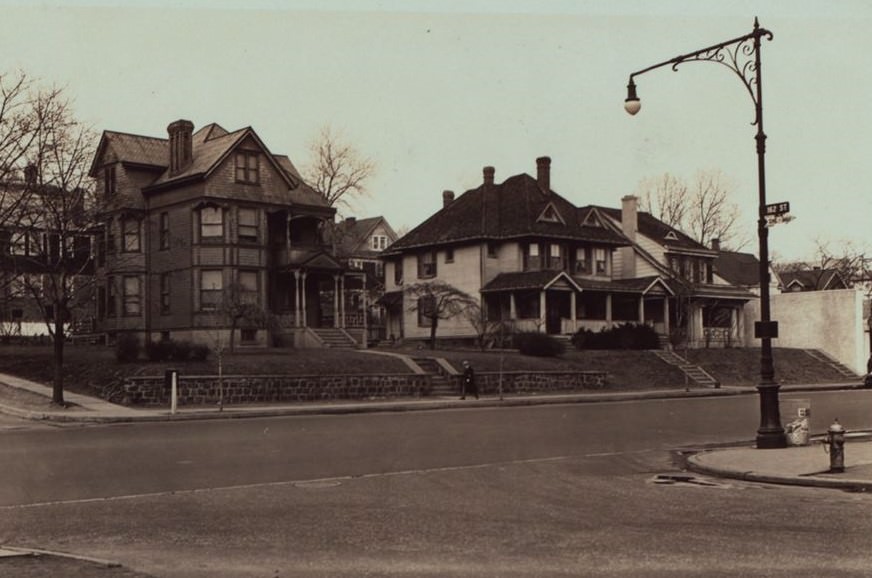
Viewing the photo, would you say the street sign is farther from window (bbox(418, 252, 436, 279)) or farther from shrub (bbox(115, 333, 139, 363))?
window (bbox(418, 252, 436, 279))

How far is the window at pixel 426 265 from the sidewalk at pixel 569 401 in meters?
18.7

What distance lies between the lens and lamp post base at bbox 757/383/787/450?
17.6 meters

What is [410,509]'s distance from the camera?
11.1 m

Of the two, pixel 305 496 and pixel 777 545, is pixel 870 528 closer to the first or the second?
pixel 777 545

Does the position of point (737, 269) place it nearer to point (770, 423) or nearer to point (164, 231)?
point (164, 231)

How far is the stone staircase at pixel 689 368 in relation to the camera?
46.4 meters

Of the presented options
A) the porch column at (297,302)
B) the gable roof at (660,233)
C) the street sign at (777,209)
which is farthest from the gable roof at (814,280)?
the street sign at (777,209)

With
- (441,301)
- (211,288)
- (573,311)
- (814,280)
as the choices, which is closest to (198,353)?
(211,288)

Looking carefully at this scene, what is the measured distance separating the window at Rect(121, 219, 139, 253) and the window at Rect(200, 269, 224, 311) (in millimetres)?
4735

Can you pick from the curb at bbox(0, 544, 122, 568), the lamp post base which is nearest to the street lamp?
the lamp post base

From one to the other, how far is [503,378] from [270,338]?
12217 millimetres

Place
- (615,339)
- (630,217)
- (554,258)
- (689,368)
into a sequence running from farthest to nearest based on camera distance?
(630,217)
(554,258)
(615,339)
(689,368)

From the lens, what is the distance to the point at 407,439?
66.8 ft

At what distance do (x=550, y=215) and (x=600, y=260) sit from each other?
4.41 m
